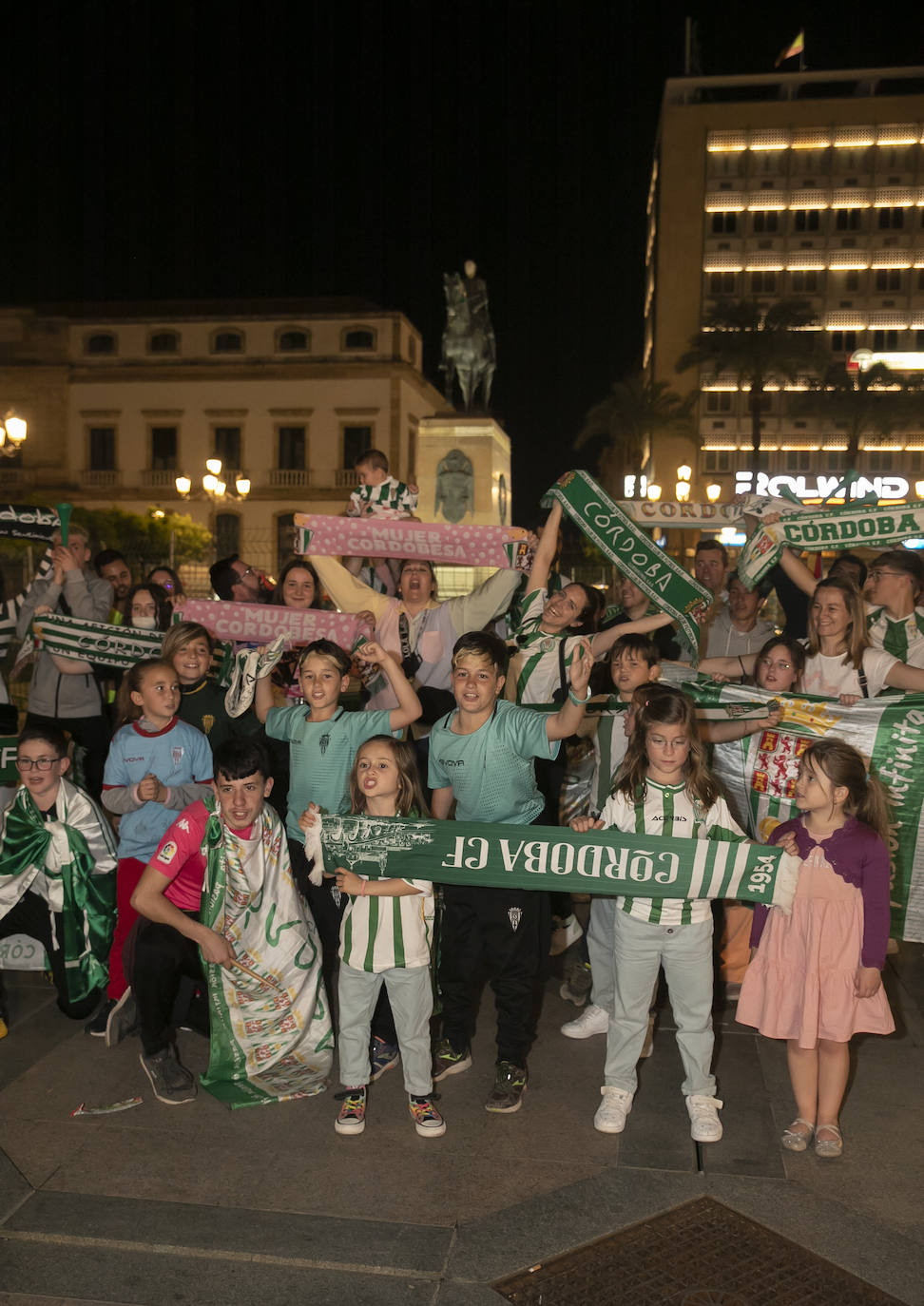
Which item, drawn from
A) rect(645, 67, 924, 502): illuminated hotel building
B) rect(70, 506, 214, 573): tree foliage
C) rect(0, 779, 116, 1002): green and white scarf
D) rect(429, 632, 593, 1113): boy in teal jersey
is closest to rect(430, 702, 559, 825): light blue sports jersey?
rect(429, 632, 593, 1113): boy in teal jersey

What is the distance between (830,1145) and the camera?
12.1 feet

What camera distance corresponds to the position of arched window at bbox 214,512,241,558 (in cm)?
4978

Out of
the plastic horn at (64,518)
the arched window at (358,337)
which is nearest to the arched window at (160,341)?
the arched window at (358,337)

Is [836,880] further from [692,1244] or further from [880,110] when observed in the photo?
[880,110]

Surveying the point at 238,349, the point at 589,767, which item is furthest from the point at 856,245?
the point at 589,767

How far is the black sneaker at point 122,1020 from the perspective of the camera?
14.9 feet

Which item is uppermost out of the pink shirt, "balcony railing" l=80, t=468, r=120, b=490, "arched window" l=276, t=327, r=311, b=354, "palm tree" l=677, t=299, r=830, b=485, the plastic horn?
"arched window" l=276, t=327, r=311, b=354

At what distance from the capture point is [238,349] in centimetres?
5219

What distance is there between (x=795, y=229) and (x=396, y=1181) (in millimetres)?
65550

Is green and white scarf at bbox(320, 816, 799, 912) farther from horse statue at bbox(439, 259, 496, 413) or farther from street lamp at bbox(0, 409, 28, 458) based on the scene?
horse statue at bbox(439, 259, 496, 413)

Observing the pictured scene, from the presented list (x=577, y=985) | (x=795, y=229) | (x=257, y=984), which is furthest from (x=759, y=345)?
(x=257, y=984)

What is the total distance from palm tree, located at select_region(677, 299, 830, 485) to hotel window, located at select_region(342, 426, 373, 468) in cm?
1462

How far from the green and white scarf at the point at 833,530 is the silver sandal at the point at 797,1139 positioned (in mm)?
2814

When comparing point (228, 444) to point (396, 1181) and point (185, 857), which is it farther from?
point (396, 1181)
